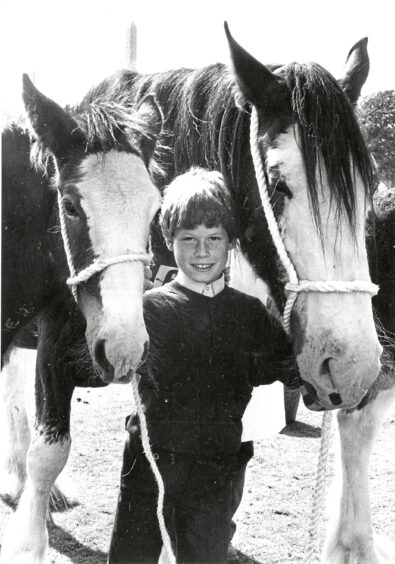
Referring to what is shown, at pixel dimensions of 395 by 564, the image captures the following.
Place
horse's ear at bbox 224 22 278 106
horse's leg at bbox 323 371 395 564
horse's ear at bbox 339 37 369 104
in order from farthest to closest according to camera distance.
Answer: horse's leg at bbox 323 371 395 564
horse's ear at bbox 339 37 369 104
horse's ear at bbox 224 22 278 106

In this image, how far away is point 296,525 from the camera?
3.32 m

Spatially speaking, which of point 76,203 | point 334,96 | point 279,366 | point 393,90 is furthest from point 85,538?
point 393,90

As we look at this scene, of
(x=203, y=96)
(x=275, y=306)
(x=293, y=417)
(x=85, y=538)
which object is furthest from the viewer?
(x=293, y=417)

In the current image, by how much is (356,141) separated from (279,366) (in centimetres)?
78

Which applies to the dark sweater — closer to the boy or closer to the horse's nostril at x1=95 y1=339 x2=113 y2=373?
the boy

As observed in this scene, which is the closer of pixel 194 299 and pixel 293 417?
pixel 194 299

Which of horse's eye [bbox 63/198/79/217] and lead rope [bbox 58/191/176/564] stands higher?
horse's eye [bbox 63/198/79/217]

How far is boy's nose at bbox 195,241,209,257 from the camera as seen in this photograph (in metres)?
2.02

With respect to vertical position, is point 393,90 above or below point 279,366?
above

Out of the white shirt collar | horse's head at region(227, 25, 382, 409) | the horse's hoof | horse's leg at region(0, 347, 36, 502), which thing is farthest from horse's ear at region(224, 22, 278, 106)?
the horse's hoof

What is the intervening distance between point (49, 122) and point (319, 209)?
88cm

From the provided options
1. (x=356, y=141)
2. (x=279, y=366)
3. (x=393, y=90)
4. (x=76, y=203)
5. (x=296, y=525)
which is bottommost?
(x=296, y=525)

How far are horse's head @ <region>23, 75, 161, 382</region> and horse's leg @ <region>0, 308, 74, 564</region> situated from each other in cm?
77

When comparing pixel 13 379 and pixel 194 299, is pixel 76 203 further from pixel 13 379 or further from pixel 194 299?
pixel 13 379
